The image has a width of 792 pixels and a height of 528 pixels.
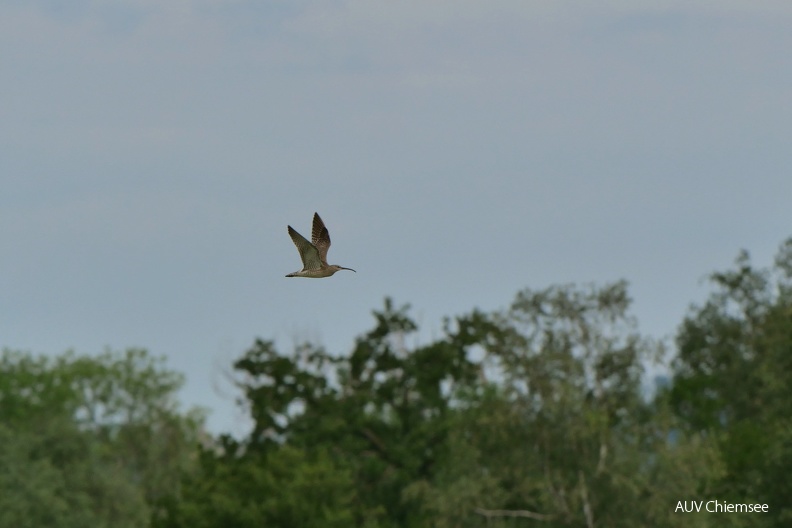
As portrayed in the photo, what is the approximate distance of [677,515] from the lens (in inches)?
2394

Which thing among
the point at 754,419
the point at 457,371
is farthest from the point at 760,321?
the point at 457,371

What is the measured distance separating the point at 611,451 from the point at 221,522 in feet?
52.3

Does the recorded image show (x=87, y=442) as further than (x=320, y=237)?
Yes

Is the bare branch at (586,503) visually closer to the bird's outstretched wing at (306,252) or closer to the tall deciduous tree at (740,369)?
the tall deciduous tree at (740,369)

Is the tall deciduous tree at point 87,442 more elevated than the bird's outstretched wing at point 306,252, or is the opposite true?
the tall deciduous tree at point 87,442

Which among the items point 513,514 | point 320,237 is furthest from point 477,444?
point 320,237

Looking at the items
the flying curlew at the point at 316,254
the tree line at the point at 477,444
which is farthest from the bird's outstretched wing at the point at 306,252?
the tree line at the point at 477,444

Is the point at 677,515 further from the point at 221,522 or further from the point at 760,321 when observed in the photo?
the point at 760,321

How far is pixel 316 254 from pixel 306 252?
214 mm

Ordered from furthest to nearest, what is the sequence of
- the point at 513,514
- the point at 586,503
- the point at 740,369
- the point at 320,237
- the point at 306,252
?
the point at 740,369 < the point at 513,514 < the point at 586,503 < the point at 320,237 < the point at 306,252

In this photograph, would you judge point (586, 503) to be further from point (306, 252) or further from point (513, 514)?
point (306, 252)

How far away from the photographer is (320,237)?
29531 mm

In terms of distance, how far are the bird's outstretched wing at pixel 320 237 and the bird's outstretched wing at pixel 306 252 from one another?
0.31 ft

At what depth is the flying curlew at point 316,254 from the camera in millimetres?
29078
